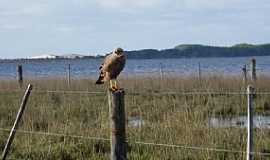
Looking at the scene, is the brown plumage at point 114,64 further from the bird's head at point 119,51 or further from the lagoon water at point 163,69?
the lagoon water at point 163,69

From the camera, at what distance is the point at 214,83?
23.3 metres

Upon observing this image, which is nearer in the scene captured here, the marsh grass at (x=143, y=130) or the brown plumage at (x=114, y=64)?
the brown plumage at (x=114, y=64)

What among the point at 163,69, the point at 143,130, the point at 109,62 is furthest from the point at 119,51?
the point at 163,69

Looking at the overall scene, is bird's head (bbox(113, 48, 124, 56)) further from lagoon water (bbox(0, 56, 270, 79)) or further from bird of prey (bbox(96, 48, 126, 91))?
lagoon water (bbox(0, 56, 270, 79))

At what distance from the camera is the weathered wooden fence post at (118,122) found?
764cm

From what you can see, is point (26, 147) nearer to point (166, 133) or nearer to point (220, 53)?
point (166, 133)

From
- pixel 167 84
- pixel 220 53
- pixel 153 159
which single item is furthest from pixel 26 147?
→ pixel 220 53

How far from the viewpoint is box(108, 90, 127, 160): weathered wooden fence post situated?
764 cm

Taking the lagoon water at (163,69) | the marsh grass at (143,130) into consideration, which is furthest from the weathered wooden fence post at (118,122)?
the lagoon water at (163,69)

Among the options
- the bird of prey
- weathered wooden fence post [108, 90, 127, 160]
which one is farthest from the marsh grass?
weathered wooden fence post [108, 90, 127, 160]

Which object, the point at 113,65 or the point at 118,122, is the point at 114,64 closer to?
the point at 113,65

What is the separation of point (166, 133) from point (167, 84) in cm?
1283

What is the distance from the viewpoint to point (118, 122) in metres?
7.67

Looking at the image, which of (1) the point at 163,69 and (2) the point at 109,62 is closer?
(2) the point at 109,62
